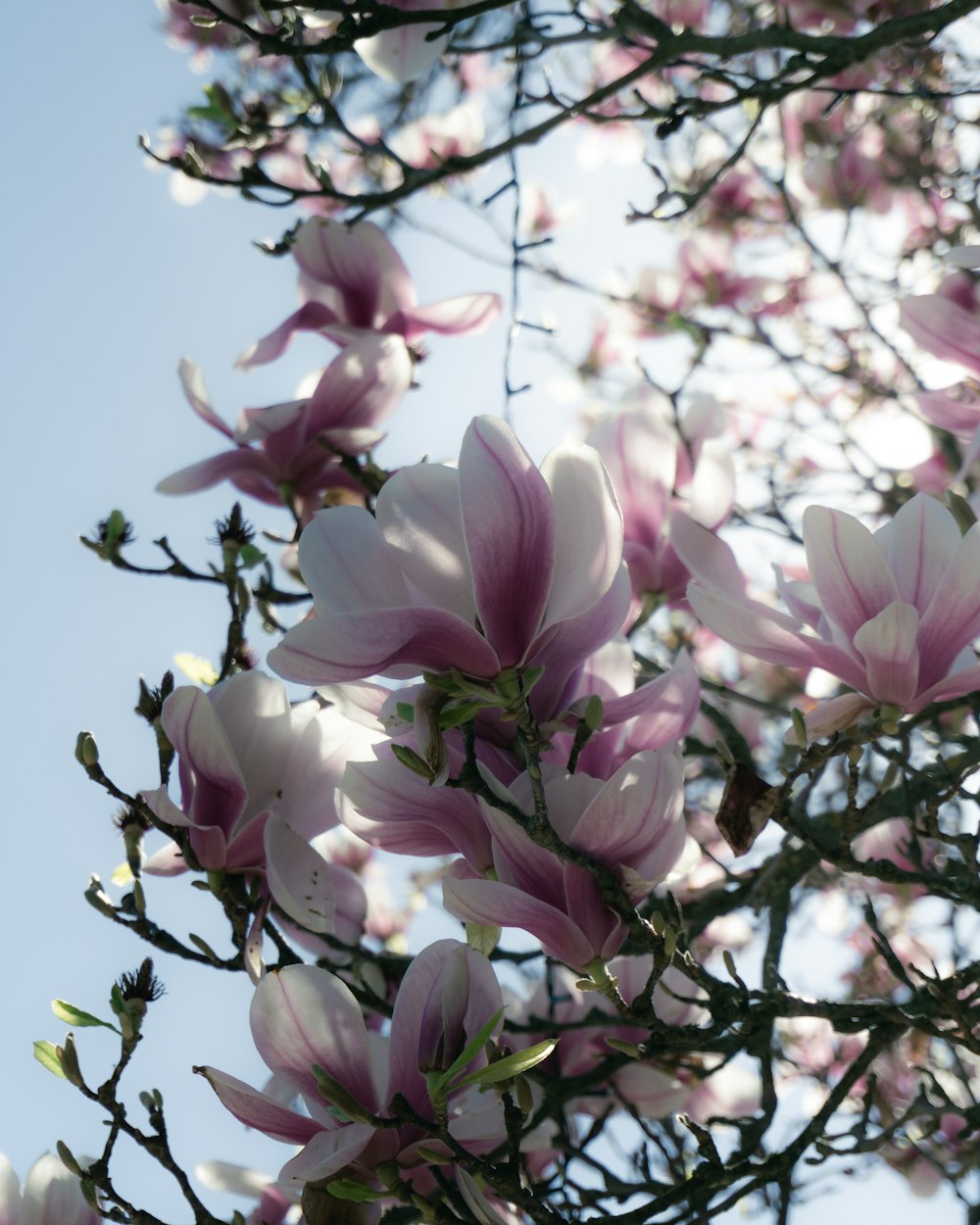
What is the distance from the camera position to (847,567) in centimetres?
86

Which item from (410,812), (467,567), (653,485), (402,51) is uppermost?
(402,51)

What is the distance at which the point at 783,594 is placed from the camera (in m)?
1.00

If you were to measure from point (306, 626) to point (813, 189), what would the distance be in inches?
104

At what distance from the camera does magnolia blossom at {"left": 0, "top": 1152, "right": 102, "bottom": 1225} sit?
3.56 feet

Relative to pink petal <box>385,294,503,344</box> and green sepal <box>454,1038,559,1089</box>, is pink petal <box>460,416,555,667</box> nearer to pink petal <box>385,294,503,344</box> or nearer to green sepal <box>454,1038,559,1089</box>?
green sepal <box>454,1038,559,1089</box>

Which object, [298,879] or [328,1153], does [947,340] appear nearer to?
[298,879]

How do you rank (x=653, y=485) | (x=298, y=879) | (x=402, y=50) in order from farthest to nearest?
(x=402, y=50)
(x=653, y=485)
(x=298, y=879)

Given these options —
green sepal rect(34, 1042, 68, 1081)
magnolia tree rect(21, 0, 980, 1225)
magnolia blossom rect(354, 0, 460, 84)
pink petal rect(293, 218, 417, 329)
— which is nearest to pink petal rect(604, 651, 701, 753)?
magnolia tree rect(21, 0, 980, 1225)

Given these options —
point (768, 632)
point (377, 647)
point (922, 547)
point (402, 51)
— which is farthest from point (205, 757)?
point (402, 51)

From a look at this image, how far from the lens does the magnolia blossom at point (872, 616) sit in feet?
2.73

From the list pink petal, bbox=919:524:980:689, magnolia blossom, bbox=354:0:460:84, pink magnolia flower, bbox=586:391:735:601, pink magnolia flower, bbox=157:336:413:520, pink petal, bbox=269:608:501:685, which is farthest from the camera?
magnolia blossom, bbox=354:0:460:84

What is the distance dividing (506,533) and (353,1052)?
0.39m

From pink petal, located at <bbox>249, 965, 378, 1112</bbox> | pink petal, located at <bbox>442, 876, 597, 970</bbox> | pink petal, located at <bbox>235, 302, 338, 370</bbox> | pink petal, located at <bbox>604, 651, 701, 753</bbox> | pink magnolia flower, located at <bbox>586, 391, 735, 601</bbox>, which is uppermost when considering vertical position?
pink petal, located at <bbox>235, 302, 338, 370</bbox>

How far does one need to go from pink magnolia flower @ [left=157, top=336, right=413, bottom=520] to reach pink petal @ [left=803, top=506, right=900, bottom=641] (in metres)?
0.64
